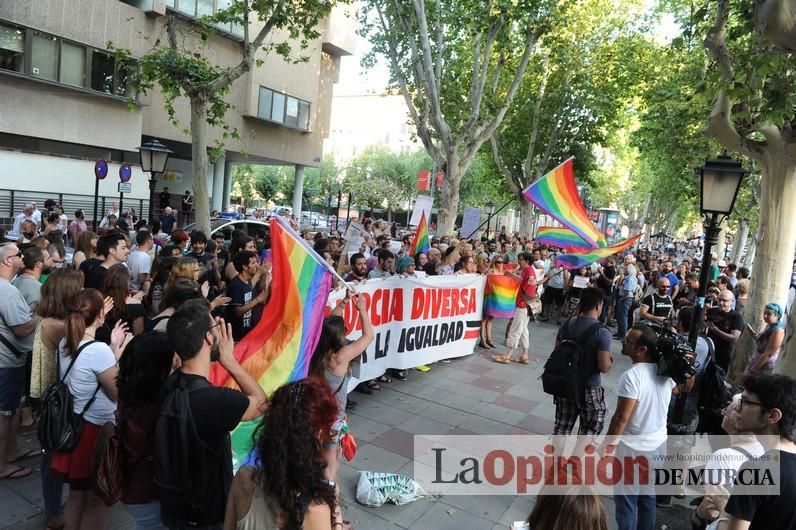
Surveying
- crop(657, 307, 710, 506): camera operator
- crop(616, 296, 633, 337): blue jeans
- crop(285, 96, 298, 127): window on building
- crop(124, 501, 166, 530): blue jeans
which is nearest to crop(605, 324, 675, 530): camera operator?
crop(657, 307, 710, 506): camera operator

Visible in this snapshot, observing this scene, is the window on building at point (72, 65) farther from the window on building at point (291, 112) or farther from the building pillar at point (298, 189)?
the building pillar at point (298, 189)

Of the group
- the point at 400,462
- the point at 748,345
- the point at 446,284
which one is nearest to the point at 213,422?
the point at 400,462

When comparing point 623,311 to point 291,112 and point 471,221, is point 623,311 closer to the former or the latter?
point 471,221

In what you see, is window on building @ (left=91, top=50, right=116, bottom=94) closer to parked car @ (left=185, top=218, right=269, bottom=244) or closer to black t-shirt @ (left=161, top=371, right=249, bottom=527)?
parked car @ (left=185, top=218, right=269, bottom=244)

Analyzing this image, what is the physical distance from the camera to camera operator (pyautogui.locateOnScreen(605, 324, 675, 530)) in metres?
3.88

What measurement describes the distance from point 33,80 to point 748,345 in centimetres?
2058

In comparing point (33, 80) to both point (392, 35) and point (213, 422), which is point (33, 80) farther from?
point (213, 422)

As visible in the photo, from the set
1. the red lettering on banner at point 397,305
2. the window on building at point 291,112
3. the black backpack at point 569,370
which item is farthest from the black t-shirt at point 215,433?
the window on building at point 291,112

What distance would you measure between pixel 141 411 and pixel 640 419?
330cm

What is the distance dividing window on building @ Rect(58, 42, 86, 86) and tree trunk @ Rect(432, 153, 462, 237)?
1323 centimetres

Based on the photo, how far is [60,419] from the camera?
3145 mm

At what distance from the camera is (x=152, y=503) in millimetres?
2725

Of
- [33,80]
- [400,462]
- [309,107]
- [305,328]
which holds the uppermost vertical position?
[309,107]

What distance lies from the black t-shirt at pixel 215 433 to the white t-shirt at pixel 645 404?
8.99ft
